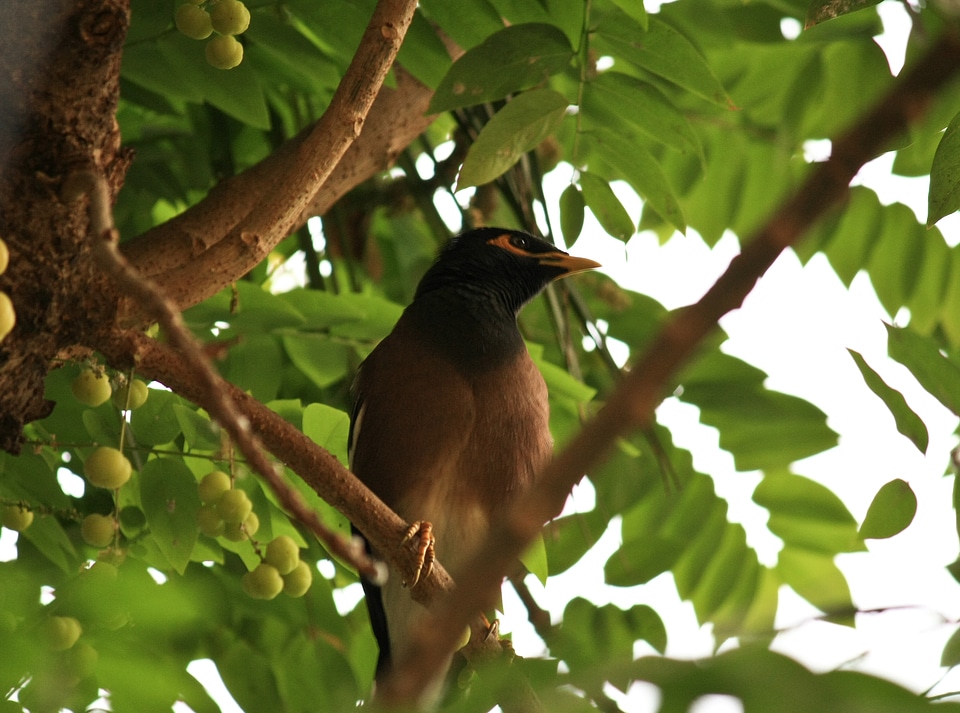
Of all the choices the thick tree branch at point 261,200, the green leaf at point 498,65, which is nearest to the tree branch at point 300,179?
the thick tree branch at point 261,200

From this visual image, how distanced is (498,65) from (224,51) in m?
0.45

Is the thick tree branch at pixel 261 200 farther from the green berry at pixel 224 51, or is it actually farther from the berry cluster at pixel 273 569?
the berry cluster at pixel 273 569

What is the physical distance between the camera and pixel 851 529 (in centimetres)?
246

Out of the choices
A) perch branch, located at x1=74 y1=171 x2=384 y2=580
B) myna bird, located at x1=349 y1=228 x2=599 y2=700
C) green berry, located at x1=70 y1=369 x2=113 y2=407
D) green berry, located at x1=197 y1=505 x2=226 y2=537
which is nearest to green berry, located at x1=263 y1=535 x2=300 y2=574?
green berry, located at x1=197 y1=505 x2=226 y2=537

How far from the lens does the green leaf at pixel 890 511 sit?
143 cm

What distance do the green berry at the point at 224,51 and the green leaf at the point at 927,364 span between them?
3.56 feet

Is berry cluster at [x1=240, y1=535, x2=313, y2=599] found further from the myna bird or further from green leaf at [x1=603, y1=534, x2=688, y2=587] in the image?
green leaf at [x1=603, y1=534, x2=688, y2=587]

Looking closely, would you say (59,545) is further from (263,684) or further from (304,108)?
(304,108)

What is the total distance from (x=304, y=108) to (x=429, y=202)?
426mm

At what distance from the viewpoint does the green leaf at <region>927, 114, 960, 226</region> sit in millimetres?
1499

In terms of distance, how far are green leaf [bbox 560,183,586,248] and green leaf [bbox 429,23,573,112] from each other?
27 cm

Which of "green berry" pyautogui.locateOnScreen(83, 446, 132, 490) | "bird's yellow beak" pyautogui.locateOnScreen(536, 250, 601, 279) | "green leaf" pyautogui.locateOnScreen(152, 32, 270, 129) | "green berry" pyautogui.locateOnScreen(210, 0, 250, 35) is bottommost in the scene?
"green berry" pyautogui.locateOnScreen(83, 446, 132, 490)

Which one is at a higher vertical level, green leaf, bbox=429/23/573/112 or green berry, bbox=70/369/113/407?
green leaf, bbox=429/23/573/112

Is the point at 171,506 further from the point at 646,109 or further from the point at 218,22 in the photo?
the point at 646,109
